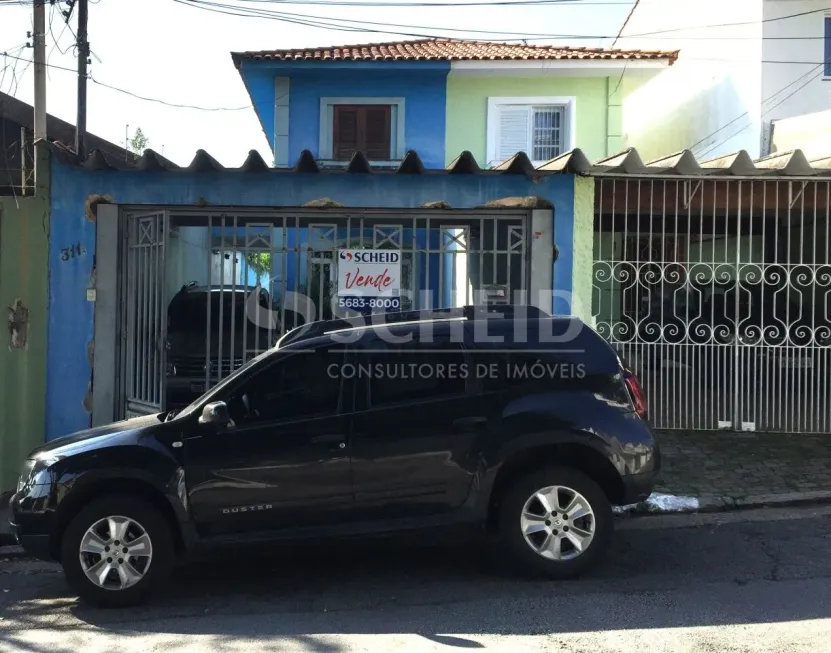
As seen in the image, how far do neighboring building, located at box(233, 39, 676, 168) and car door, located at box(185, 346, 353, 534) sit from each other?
32.3 feet

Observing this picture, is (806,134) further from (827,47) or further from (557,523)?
(557,523)

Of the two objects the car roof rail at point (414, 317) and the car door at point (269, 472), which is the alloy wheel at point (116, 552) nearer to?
the car door at point (269, 472)

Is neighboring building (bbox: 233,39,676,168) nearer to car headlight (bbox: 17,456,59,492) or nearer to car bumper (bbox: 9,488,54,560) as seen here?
car headlight (bbox: 17,456,59,492)

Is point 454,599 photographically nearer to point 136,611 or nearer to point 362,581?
point 362,581

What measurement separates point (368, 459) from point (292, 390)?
640mm

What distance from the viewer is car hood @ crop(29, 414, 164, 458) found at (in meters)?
4.66

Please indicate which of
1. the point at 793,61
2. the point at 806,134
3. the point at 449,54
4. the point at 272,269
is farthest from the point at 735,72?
the point at 272,269

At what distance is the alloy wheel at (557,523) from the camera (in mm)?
4707

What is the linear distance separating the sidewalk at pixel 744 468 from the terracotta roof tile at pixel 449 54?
765cm

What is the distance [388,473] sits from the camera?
462 centimetres

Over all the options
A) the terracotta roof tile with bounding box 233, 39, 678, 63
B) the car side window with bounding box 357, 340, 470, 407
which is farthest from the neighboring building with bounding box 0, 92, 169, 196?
the car side window with bounding box 357, 340, 470, 407

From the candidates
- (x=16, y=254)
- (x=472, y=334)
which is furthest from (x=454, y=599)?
(x=16, y=254)

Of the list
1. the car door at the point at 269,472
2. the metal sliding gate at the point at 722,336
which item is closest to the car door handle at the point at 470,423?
the car door at the point at 269,472

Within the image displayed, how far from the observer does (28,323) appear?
25.1 feet
